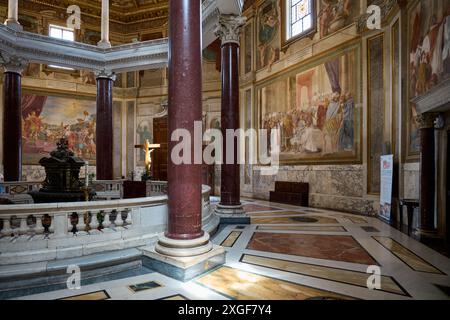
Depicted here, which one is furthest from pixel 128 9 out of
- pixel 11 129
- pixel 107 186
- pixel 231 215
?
pixel 231 215

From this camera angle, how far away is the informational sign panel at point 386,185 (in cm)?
827

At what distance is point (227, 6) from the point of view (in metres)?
7.91

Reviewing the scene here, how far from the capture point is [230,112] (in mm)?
8125

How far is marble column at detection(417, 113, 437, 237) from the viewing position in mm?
6566

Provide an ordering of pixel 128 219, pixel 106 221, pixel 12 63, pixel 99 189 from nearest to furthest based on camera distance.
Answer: pixel 106 221
pixel 128 219
pixel 12 63
pixel 99 189

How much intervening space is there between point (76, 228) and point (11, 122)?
8079 mm

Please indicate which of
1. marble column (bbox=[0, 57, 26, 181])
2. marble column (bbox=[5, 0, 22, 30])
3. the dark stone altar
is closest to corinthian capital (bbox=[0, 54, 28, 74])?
marble column (bbox=[0, 57, 26, 181])

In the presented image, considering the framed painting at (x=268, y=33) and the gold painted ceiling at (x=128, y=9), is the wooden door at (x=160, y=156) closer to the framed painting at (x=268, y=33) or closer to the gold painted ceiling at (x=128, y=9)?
the gold painted ceiling at (x=128, y=9)

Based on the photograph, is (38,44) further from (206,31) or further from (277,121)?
(277,121)

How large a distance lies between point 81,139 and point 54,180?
35.5 feet

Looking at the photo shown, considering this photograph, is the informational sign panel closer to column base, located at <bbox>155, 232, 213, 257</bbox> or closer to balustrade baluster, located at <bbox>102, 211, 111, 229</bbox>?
column base, located at <bbox>155, 232, 213, 257</bbox>

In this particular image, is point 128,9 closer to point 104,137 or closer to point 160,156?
point 160,156

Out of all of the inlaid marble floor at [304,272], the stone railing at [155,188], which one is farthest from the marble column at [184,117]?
the stone railing at [155,188]

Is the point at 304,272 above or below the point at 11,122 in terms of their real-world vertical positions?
below
